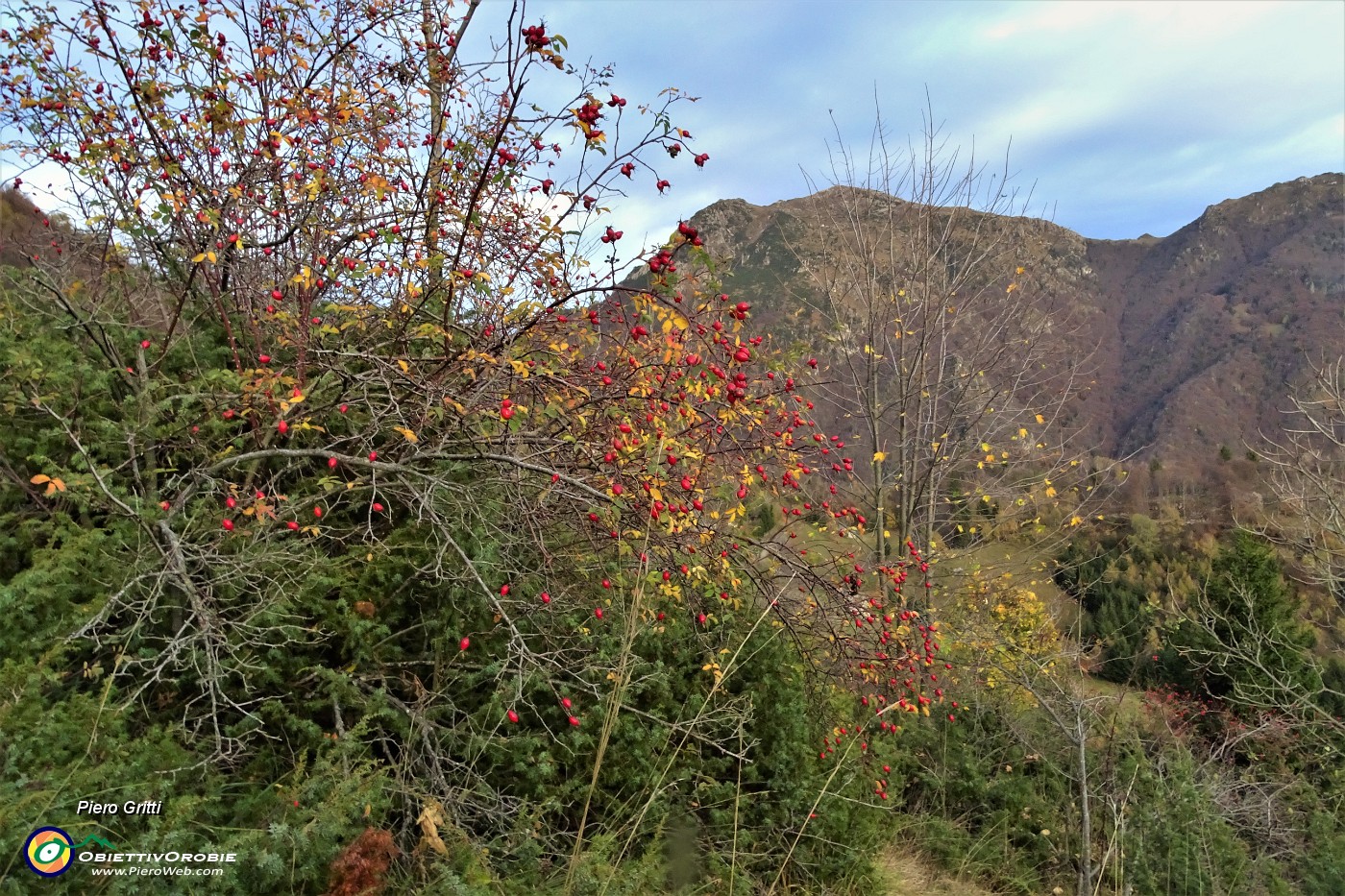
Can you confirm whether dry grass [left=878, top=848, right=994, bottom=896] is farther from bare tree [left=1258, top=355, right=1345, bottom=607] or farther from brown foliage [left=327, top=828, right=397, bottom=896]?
bare tree [left=1258, top=355, right=1345, bottom=607]

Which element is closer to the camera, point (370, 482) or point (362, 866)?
point (362, 866)

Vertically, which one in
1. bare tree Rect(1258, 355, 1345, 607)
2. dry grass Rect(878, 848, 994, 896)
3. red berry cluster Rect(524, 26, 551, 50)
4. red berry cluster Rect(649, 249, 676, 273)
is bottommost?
dry grass Rect(878, 848, 994, 896)

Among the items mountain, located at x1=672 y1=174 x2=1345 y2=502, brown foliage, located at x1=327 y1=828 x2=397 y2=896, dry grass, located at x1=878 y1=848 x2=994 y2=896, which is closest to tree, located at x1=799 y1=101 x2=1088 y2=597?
dry grass, located at x1=878 y1=848 x2=994 y2=896

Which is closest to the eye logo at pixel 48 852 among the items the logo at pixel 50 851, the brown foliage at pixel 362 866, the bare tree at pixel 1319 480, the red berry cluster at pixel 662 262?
the logo at pixel 50 851

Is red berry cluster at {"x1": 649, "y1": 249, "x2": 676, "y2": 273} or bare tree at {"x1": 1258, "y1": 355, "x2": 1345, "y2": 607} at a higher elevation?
red berry cluster at {"x1": 649, "y1": 249, "x2": 676, "y2": 273}

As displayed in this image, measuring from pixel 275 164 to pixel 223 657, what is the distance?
2.21m

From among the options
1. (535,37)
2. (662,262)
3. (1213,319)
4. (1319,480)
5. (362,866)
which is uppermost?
(1213,319)

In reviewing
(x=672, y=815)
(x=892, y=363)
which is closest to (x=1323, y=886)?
(x=892, y=363)

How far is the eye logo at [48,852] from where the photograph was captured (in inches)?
70.6

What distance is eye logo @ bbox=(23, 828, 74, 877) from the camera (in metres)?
1.79

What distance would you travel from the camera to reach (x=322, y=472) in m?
3.56

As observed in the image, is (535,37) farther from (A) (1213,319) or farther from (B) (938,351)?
(A) (1213,319)

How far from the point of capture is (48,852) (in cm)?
182

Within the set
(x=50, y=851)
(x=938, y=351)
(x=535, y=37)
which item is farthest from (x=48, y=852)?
(x=938, y=351)
